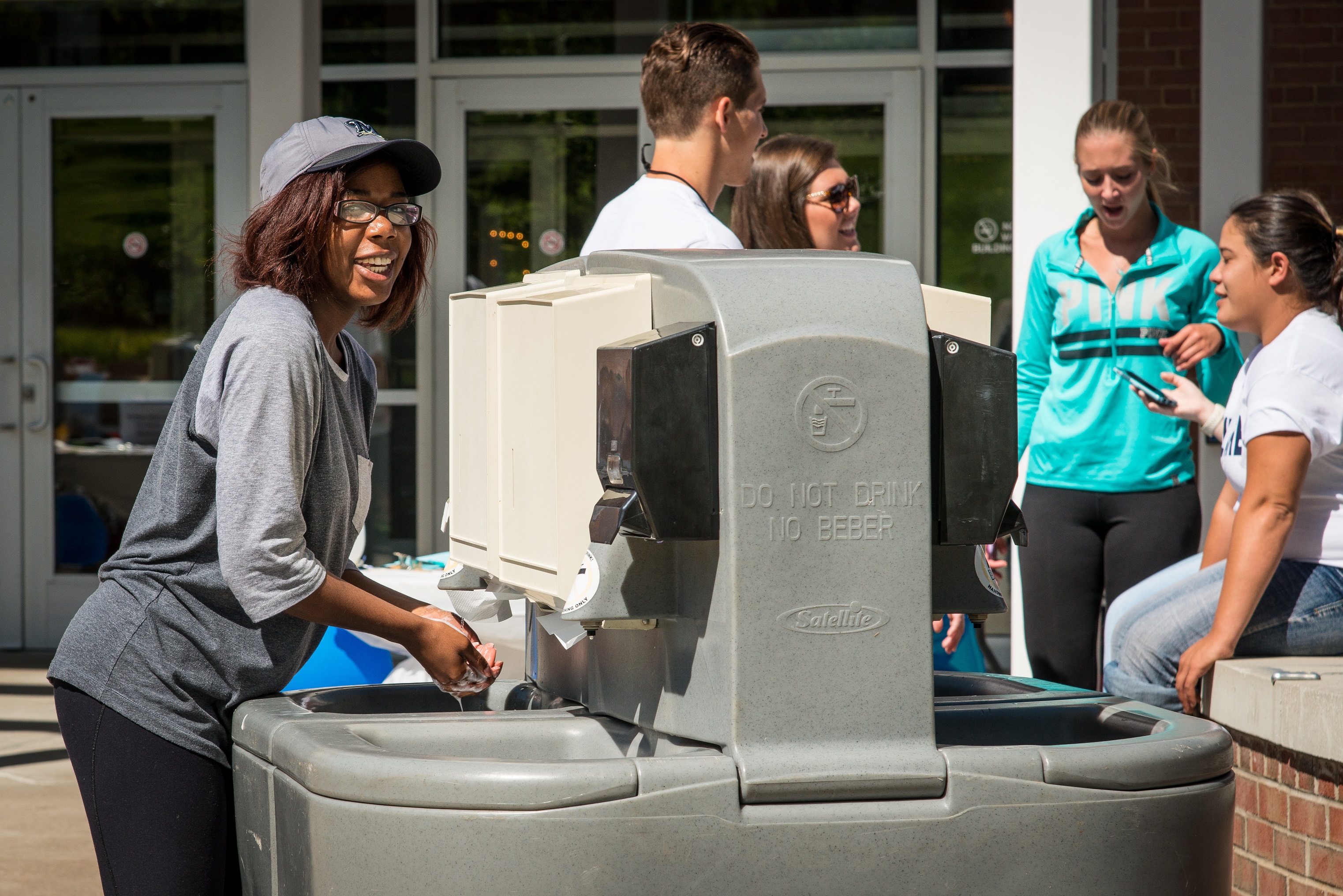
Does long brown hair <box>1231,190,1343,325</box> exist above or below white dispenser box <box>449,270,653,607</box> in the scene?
above

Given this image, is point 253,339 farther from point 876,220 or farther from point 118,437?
point 118,437

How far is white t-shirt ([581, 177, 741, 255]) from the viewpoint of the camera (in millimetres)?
2592

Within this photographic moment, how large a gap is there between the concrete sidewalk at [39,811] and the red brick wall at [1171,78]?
552 centimetres

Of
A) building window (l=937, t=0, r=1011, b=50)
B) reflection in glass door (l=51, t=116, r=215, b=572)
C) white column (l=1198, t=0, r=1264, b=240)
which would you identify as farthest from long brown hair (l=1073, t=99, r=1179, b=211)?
reflection in glass door (l=51, t=116, r=215, b=572)

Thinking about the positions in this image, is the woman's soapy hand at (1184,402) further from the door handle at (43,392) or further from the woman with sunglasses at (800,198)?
the door handle at (43,392)

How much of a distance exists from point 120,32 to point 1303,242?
6.44 meters

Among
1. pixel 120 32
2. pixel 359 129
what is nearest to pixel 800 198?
pixel 359 129

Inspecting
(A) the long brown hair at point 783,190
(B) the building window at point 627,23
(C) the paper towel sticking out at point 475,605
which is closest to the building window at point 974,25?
(B) the building window at point 627,23

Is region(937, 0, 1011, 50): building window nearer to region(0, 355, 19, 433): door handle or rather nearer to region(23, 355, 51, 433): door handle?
region(23, 355, 51, 433): door handle

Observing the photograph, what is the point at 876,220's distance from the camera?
7125 millimetres

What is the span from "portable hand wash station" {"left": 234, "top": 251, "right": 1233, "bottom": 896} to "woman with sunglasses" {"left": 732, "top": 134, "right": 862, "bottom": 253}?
2193 millimetres

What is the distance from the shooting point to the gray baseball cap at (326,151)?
6.17ft

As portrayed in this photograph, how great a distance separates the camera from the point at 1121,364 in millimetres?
3826

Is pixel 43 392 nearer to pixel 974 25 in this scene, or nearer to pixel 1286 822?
pixel 974 25
